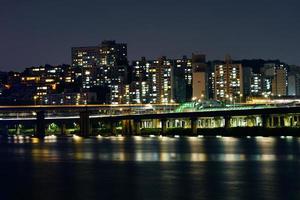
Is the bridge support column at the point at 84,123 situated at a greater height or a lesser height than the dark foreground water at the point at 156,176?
greater

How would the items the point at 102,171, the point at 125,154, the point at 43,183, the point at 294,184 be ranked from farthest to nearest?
the point at 125,154 < the point at 102,171 < the point at 43,183 < the point at 294,184

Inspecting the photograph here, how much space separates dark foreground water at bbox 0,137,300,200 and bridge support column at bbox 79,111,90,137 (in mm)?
96645

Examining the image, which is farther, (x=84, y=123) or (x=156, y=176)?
(x=84, y=123)

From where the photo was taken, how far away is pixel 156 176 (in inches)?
2635

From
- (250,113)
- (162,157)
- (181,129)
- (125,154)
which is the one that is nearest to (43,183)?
(162,157)

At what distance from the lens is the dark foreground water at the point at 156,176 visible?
5450 cm

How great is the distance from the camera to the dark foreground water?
54.5 metres

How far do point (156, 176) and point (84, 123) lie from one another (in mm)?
130394

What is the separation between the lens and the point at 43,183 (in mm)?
62500

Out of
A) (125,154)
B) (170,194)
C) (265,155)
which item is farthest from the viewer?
(125,154)

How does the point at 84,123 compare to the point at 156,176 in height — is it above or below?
above

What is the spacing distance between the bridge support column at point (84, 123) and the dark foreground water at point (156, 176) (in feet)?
317

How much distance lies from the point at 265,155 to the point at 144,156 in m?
13.6

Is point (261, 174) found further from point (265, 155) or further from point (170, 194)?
point (265, 155)
